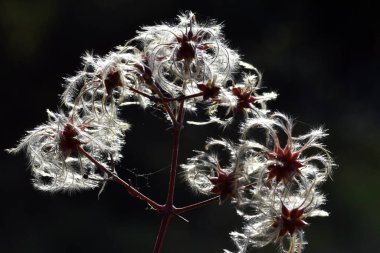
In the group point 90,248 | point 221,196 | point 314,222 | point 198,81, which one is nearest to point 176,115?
point 198,81

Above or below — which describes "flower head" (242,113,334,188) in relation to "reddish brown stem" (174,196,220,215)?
above

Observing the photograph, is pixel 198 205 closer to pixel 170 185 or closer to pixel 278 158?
pixel 170 185

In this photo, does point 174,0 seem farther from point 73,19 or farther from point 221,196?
point 221,196

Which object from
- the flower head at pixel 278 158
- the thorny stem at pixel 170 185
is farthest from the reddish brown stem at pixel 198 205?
the flower head at pixel 278 158

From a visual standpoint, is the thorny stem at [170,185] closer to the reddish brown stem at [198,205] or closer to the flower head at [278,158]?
the reddish brown stem at [198,205]

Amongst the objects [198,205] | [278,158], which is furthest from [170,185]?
[278,158]

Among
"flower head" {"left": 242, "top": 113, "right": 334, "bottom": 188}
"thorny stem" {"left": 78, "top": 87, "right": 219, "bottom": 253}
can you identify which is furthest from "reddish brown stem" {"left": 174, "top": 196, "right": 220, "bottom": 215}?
"flower head" {"left": 242, "top": 113, "right": 334, "bottom": 188}

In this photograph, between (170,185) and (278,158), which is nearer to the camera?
(278,158)

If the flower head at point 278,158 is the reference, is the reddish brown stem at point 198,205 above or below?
below

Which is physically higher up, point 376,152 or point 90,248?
point 376,152

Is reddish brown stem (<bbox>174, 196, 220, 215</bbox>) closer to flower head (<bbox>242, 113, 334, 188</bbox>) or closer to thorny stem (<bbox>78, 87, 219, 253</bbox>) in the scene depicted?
thorny stem (<bbox>78, 87, 219, 253</bbox>)

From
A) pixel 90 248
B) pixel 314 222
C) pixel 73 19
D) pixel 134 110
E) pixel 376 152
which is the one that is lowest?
pixel 90 248
